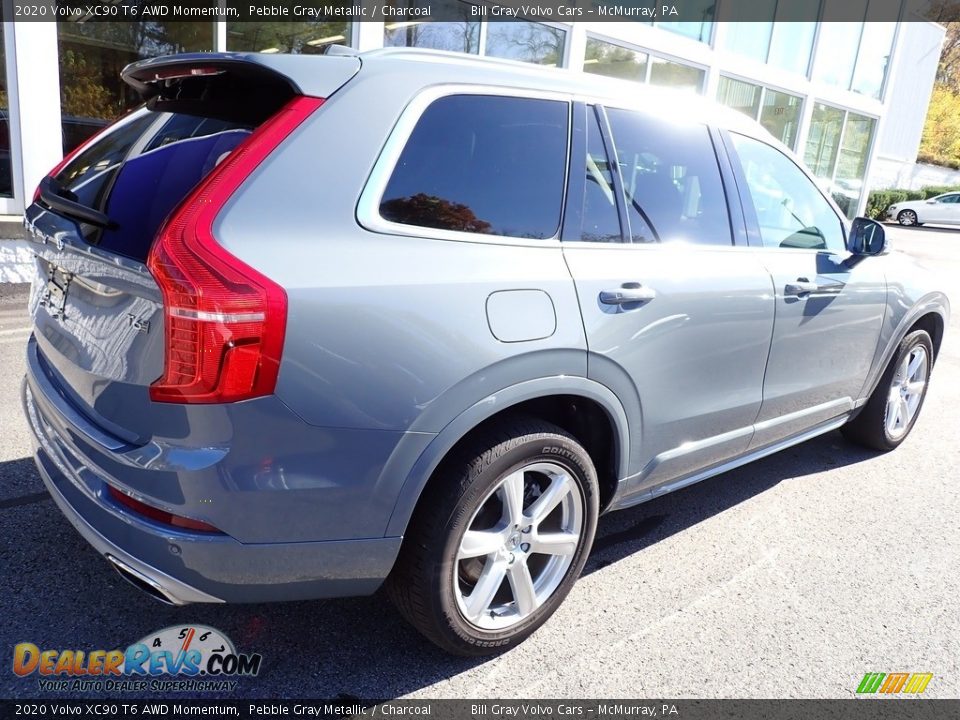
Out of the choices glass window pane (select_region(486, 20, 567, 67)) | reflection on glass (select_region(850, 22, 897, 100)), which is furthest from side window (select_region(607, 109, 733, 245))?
reflection on glass (select_region(850, 22, 897, 100))

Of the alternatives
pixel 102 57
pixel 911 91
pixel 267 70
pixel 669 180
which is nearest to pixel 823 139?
pixel 102 57

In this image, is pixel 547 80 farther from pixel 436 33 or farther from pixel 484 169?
pixel 436 33

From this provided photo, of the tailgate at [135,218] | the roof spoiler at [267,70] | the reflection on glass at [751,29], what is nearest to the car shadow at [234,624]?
the tailgate at [135,218]

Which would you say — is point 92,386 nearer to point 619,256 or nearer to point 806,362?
point 619,256

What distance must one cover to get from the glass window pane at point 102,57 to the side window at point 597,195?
6592 millimetres

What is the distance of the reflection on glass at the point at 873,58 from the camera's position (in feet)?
63.6

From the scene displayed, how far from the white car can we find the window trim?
31.2 metres

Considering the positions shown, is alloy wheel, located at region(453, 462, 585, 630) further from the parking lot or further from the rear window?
the rear window

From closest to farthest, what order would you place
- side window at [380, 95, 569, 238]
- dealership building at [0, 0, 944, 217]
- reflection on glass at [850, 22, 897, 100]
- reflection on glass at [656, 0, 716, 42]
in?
side window at [380, 95, 569, 238] → dealership building at [0, 0, 944, 217] → reflection on glass at [656, 0, 716, 42] → reflection on glass at [850, 22, 897, 100]

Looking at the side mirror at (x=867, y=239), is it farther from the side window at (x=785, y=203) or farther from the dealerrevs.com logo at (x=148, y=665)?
the dealerrevs.com logo at (x=148, y=665)

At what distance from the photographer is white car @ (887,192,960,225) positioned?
27.7 m

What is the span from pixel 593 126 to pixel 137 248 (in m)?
1.54

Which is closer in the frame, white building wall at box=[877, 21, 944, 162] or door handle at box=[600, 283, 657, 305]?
door handle at box=[600, 283, 657, 305]

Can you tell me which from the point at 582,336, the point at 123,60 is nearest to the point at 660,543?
the point at 582,336
